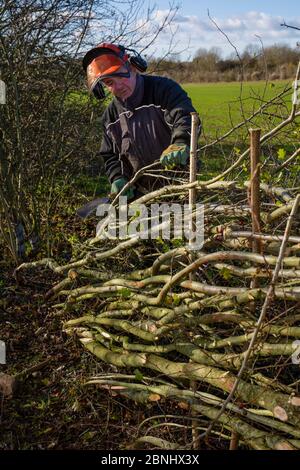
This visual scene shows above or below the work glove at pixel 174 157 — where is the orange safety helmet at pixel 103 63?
above

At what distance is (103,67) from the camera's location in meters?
3.65

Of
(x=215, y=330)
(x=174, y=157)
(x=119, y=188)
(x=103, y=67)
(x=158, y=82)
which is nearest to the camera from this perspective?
(x=215, y=330)

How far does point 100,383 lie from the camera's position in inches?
116

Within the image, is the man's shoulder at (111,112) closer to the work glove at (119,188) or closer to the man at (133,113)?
the man at (133,113)

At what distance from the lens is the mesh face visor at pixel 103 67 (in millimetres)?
3643

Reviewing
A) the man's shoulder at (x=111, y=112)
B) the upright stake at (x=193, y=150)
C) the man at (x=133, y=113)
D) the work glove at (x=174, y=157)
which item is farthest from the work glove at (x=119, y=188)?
the upright stake at (x=193, y=150)

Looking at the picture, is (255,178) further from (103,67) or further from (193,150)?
(103,67)

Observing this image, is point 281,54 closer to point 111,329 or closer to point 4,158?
point 4,158

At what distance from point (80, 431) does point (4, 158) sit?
2395mm

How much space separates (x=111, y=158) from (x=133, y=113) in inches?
18.2

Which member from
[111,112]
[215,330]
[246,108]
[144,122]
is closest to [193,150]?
[215,330]

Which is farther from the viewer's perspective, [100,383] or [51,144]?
[51,144]

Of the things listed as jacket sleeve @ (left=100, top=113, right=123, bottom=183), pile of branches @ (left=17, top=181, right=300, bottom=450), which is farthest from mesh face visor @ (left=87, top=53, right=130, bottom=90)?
pile of branches @ (left=17, top=181, right=300, bottom=450)
